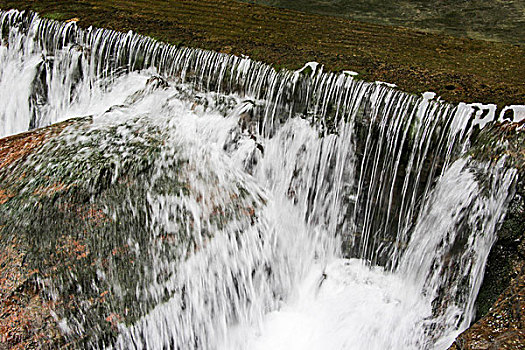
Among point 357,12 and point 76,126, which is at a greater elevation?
point 357,12

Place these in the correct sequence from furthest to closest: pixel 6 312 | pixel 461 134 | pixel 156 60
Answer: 1. pixel 156 60
2. pixel 461 134
3. pixel 6 312

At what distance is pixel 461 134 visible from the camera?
4.12 metres

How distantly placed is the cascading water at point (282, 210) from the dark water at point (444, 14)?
9.01ft

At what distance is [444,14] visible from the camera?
723 centimetres

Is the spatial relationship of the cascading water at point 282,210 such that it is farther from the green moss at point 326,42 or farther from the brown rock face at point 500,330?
the brown rock face at point 500,330

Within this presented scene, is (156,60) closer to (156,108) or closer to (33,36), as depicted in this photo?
(156,108)

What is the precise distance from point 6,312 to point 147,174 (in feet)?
5.44

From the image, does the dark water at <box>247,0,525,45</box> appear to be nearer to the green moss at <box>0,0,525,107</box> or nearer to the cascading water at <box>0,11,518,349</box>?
the green moss at <box>0,0,525,107</box>

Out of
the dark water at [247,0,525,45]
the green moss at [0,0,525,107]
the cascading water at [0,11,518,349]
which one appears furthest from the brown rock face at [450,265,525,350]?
the dark water at [247,0,525,45]

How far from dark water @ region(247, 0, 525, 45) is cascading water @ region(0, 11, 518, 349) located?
→ 2748 mm

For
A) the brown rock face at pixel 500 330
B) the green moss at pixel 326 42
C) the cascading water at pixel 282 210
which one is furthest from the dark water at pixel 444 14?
the brown rock face at pixel 500 330

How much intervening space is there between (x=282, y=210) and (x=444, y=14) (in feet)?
14.5

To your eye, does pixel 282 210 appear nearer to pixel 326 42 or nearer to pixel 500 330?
pixel 326 42

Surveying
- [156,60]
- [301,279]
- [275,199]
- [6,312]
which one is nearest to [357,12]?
[156,60]
